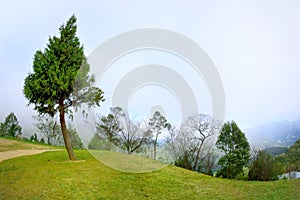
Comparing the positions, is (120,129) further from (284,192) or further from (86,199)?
(284,192)

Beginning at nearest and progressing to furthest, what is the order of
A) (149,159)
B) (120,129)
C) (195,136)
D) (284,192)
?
(284,192), (149,159), (120,129), (195,136)

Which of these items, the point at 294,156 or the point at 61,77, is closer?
the point at 61,77

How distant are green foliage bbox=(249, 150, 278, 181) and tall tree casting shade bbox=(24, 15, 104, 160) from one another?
14.1 metres

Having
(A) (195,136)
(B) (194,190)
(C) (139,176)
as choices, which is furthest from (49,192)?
(A) (195,136)

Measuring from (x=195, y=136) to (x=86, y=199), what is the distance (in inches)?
538

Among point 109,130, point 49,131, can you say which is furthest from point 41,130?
point 109,130

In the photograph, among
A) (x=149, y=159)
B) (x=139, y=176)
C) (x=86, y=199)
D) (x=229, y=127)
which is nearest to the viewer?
(x=86, y=199)

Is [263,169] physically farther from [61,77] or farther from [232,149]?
[61,77]

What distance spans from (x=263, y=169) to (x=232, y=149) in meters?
3.49

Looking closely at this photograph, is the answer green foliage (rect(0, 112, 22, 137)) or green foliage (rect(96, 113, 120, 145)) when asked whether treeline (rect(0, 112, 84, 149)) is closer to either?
green foliage (rect(0, 112, 22, 137))

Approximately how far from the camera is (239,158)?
20547mm

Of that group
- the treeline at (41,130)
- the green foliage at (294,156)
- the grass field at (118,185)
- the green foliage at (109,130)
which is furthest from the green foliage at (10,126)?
the green foliage at (294,156)

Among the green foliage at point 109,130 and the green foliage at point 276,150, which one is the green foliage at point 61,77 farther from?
the green foliage at point 276,150

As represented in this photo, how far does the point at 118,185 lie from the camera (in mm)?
9898
